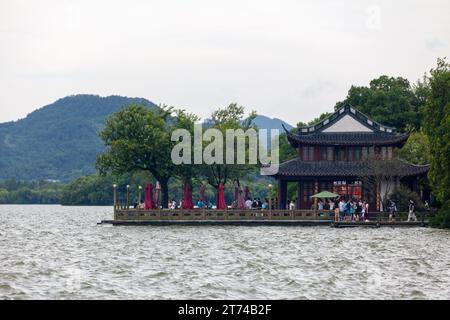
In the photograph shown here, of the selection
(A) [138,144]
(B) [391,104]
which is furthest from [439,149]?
(B) [391,104]

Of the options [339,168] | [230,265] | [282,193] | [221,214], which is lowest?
[230,265]

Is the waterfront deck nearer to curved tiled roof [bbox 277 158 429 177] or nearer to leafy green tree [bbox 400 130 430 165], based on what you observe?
curved tiled roof [bbox 277 158 429 177]

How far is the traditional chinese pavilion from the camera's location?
77688 millimetres

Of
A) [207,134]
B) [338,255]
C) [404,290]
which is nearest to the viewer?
[404,290]

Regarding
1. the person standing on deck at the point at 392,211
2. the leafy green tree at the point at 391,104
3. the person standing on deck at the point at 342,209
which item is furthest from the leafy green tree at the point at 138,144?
the leafy green tree at the point at 391,104

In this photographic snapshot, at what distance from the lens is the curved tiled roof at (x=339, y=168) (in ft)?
247

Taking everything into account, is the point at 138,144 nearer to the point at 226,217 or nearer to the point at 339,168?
the point at 226,217

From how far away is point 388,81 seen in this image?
103 metres

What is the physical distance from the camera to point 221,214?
69.2m

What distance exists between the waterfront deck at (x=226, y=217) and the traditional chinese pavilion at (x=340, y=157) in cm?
892

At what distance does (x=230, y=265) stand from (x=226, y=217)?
97.8 ft
